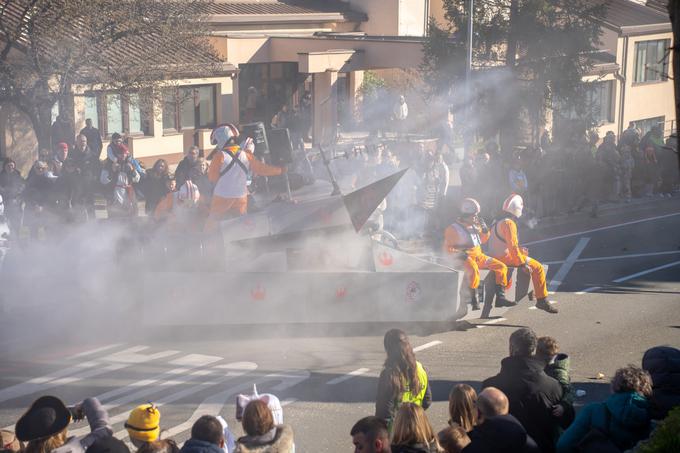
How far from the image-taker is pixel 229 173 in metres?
11.5

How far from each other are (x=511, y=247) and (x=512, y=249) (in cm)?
3

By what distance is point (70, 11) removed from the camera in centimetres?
1767

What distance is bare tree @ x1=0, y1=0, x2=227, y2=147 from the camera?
17875mm

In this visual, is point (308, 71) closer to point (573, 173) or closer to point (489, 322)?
point (573, 173)

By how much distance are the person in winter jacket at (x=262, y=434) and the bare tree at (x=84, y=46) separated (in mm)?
13819

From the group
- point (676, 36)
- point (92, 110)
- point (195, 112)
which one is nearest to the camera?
point (676, 36)

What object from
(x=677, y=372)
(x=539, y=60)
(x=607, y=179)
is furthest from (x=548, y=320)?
(x=539, y=60)

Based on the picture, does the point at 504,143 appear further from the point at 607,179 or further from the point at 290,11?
the point at 290,11

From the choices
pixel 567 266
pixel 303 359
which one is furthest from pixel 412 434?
pixel 567 266

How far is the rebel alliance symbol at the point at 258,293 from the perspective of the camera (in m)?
10.9

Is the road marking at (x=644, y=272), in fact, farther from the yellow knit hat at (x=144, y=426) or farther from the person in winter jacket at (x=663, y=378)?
the yellow knit hat at (x=144, y=426)

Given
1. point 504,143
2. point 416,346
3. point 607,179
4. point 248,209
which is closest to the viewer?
point 416,346

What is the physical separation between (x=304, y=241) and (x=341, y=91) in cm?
2065

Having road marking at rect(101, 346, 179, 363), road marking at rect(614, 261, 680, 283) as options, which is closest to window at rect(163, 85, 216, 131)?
road marking at rect(614, 261, 680, 283)
